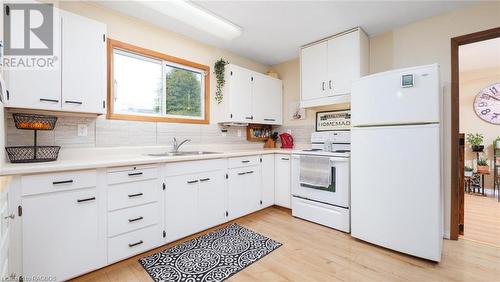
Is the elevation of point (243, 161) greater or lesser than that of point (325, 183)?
greater

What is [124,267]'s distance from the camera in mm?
1782

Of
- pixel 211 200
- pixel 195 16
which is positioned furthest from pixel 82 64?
pixel 211 200

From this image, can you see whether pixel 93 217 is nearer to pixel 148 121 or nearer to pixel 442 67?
pixel 148 121

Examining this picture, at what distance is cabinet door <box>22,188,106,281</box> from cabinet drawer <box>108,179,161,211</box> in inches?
4.1

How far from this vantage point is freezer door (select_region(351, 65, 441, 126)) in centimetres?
184

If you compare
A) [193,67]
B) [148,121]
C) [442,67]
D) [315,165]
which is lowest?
[315,165]

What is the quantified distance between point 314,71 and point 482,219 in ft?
9.86

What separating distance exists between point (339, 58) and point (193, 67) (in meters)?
2.00

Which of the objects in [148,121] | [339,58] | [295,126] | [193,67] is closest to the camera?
[148,121]

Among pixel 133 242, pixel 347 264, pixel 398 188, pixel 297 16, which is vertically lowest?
pixel 347 264

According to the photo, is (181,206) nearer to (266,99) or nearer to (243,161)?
(243,161)

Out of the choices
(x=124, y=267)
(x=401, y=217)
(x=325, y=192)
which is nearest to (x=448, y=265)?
(x=401, y=217)

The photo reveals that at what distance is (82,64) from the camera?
1.87 metres

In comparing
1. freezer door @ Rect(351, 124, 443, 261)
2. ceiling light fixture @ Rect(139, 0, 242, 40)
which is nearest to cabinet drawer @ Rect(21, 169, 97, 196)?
ceiling light fixture @ Rect(139, 0, 242, 40)
